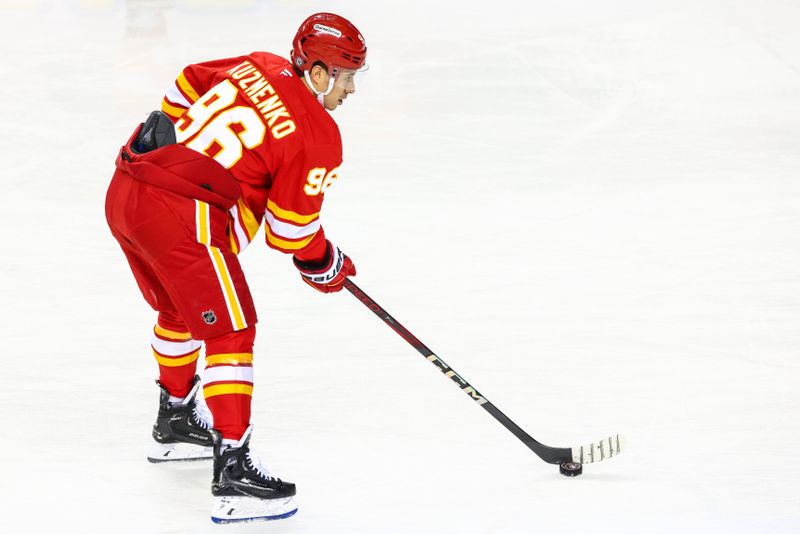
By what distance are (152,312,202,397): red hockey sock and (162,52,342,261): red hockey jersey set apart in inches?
Result: 12.9

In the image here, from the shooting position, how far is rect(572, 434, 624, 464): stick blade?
10.6ft

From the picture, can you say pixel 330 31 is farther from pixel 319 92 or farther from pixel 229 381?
pixel 229 381

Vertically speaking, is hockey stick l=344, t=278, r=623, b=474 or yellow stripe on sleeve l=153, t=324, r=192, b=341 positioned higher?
yellow stripe on sleeve l=153, t=324, r=192, b=341

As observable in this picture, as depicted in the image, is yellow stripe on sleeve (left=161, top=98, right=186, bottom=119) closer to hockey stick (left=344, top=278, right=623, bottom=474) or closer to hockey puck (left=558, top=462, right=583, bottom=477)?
hockey stick (left=344, top=278, right=623, bottom=474)

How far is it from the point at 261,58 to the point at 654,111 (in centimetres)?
385

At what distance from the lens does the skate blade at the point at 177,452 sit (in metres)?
3.32

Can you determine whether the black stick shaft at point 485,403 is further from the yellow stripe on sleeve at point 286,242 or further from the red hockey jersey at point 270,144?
the red hockey jersey at point 270,144

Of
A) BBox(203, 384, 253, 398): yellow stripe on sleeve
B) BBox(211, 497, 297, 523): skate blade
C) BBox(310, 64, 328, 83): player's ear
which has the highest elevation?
BBox(310, 64, 328, 83): player's ear

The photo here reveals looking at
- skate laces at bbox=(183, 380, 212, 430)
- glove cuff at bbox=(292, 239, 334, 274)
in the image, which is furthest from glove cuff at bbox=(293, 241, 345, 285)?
skate laces at bbox=(183, 380, 212, 430)

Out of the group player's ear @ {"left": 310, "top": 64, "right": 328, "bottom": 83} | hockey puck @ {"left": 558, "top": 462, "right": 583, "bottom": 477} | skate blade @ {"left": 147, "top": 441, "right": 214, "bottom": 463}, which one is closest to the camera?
player's ear @ {"left": 310, "top": 64, "right": 328, "bottom": 83}

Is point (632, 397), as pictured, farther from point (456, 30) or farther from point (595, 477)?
point (456, 30)

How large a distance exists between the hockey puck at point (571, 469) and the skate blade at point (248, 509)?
730 mm

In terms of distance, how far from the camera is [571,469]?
3.21 meters

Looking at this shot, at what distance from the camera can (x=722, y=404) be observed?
3.60 m
